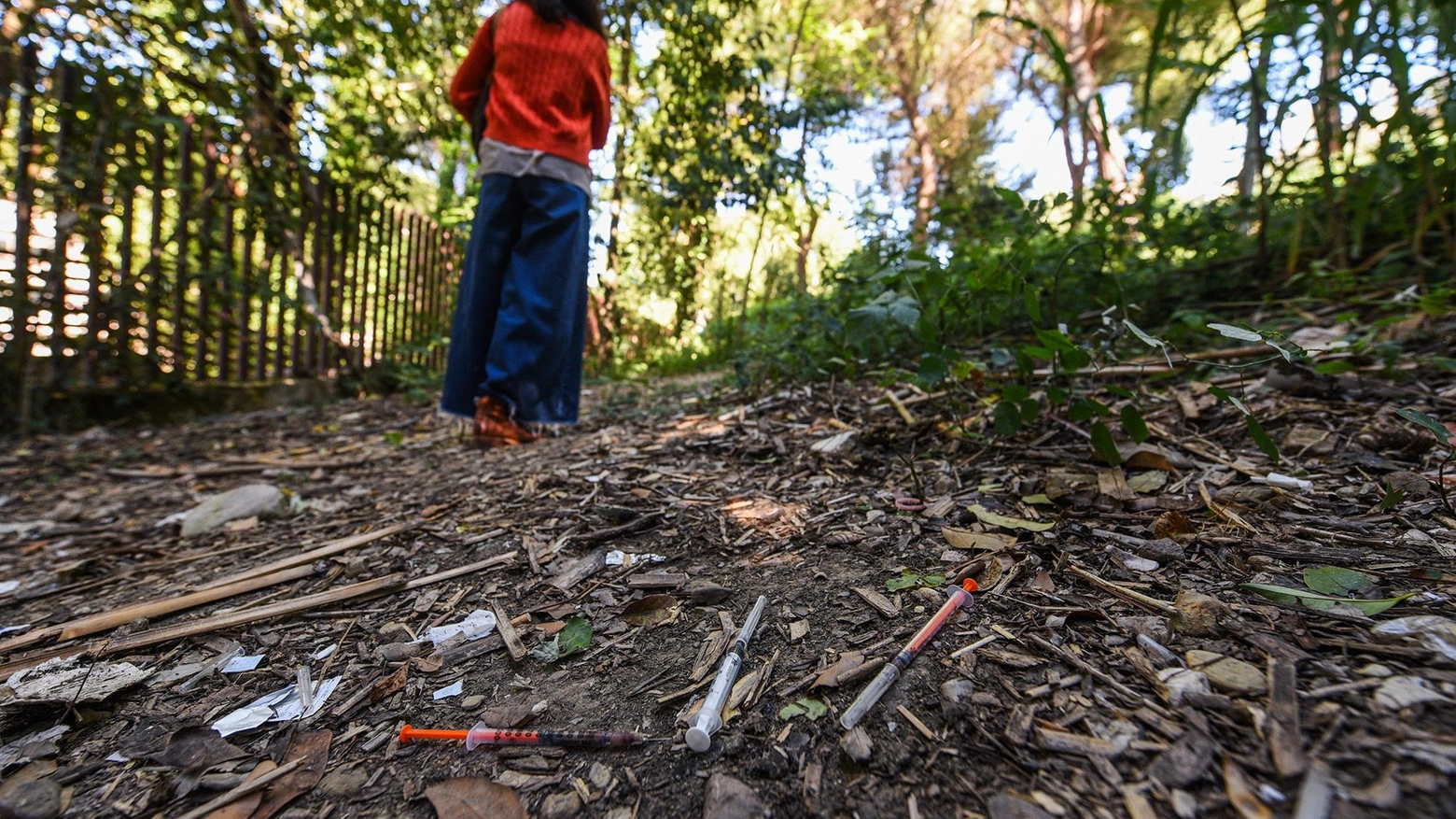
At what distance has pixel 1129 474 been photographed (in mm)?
1445

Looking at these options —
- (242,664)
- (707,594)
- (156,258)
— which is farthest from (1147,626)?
(156,258)

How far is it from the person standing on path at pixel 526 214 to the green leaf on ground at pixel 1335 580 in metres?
2.37

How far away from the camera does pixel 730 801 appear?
0.75 meters

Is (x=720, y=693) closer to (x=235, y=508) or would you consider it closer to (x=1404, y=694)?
(x=1404, y=694)

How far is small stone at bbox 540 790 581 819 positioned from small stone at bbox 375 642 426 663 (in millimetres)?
476

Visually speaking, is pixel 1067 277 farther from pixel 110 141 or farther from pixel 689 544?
pixel 110 141

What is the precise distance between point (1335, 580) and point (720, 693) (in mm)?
915

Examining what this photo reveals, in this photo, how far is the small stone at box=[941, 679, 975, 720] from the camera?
82cm

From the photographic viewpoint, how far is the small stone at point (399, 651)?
44.1 inches

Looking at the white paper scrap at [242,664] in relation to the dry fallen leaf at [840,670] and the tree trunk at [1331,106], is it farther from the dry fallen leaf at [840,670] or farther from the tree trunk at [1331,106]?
the tree trunk at [1331,106]

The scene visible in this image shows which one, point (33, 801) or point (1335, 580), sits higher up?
point (1335, 580)

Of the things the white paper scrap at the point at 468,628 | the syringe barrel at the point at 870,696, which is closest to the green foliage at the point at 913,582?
the syringe barrel at the point at 870,696

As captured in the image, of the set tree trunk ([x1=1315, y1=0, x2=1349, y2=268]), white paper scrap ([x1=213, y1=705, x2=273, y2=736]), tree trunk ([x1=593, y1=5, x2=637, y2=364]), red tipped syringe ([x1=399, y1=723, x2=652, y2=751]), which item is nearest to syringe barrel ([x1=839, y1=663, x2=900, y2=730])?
red tipped syringe ([x1=399, y1=723, x2=652, y2=751])

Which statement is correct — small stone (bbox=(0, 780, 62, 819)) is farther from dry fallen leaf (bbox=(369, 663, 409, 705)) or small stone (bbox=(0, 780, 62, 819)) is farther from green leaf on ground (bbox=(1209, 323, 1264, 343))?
green leaf on ground (bbox=(1209, 323, 1264, 343))
